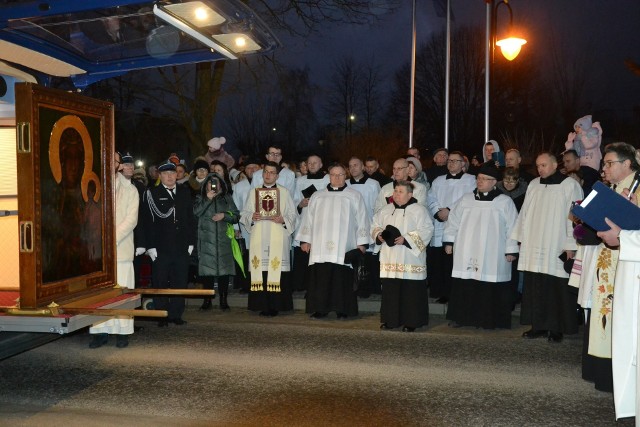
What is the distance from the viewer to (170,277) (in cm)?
913

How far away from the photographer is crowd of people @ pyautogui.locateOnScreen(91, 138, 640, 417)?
823 cm

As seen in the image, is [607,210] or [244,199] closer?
[607,210]

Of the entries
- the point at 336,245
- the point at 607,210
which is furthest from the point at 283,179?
the point at 607,210

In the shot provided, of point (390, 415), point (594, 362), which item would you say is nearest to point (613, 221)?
point (594, 362)

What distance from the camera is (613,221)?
202 inches

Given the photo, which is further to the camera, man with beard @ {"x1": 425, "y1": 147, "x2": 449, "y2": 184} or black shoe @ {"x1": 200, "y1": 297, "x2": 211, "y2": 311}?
man with beard @ {"x1": 425, "y1": 147, "x2": 449, "y2": 184}

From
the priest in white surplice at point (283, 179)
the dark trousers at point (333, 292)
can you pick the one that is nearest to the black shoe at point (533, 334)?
the dark trousers at point (333, 292)

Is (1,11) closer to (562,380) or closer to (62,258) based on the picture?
(62,258)

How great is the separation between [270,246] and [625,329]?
5.66m

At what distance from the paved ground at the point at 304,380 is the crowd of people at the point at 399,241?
17.9 inches

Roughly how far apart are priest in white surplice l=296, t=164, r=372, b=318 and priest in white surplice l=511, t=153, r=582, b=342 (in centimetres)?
229

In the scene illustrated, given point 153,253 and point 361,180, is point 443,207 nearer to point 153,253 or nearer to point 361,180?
point 361,180

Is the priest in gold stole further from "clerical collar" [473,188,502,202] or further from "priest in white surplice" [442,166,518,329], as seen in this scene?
"clerical collar" [473,188,502,202]

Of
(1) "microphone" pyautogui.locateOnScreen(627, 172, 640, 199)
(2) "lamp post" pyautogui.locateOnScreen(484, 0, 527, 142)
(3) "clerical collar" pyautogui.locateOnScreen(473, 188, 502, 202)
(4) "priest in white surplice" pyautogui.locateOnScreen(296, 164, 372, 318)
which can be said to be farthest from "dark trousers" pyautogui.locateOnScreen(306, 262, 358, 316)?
(2) "lamp post" pyautogui.locateOnScreen(484, 0, 527, 142)
